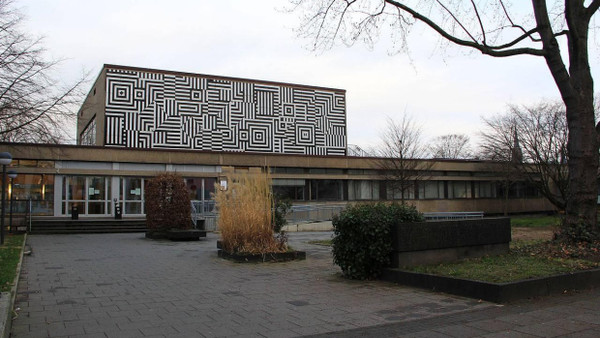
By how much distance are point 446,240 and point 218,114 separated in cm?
3082

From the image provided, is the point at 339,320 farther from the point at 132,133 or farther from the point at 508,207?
the point at 508,207

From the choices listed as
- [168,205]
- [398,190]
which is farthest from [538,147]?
[168,205]

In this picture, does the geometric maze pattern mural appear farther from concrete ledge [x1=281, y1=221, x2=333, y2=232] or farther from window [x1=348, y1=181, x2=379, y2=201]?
concrete ledge [x1=281, y1=221, x2=333, y2=232]

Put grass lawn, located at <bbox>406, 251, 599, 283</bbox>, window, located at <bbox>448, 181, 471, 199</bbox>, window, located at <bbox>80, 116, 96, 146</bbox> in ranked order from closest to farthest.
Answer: grass lawn, located at <bbox>406, 251, 599, 283</bbox> < window, located at <bbox>80, 116, 96, 146</bbox> < window, located at <bbox>448, 181, 471, 199</bbox>

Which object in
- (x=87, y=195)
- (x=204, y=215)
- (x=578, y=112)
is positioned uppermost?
(x=578, y=112)

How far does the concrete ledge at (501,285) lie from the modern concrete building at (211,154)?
21.3 m

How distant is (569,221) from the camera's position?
1014 centimetres

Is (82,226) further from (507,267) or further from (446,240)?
(507,267)

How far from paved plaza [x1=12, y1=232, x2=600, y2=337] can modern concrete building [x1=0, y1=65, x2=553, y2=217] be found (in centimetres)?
1807

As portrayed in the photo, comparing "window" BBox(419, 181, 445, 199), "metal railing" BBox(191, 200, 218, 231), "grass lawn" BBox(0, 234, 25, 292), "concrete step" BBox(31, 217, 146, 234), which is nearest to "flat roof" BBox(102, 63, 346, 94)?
"window" BBox(419, 181, 445, 199)

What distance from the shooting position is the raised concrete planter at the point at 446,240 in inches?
333

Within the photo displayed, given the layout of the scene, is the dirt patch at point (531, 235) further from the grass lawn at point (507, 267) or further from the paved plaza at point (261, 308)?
the paved plaza at point (261, 308)

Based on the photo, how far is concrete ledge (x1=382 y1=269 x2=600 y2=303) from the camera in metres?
6.63

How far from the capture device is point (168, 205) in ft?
62.6
